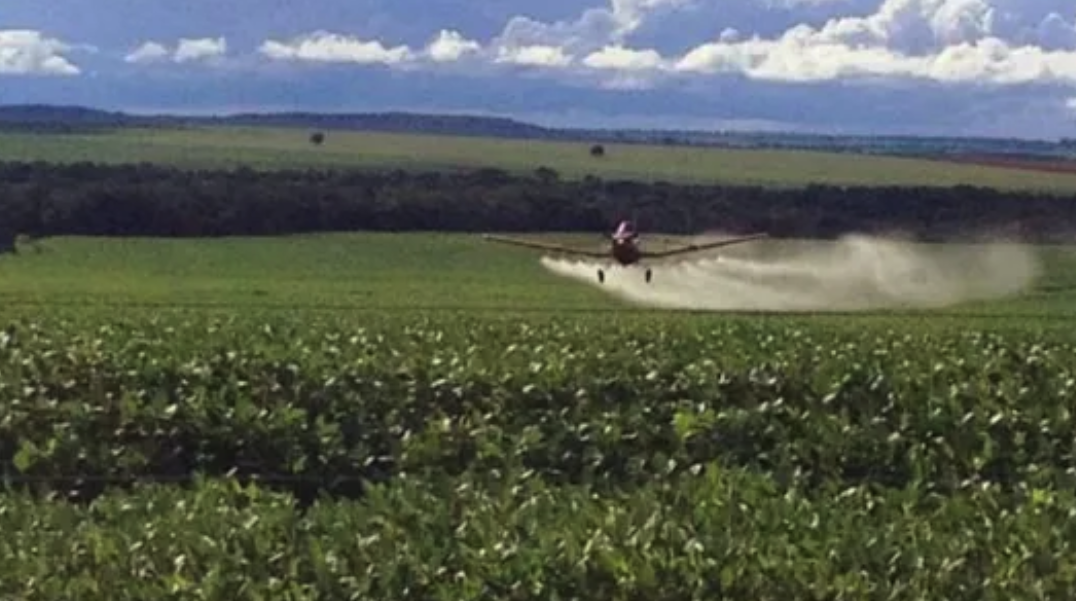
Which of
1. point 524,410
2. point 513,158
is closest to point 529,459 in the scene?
point 524,410

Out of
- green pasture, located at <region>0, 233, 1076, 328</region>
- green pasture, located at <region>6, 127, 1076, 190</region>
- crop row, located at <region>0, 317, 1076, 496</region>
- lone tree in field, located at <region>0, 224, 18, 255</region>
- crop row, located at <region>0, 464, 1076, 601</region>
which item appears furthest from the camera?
green pasture, located at <region>6, 127, 1076, 190</region>

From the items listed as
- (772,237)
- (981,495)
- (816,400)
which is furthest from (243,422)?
(772,237)

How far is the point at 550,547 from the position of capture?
10.5m

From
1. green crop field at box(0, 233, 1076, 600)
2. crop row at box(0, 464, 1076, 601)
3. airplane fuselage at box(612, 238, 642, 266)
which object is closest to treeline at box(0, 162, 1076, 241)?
airplane fuselage at box(612, 238, 642, 266)

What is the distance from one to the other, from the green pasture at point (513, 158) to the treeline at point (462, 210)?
2257cm

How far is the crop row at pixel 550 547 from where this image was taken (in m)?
10.1

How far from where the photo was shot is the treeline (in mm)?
68188

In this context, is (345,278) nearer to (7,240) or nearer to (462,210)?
(7,240)

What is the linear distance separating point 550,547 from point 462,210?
6229 centimetres

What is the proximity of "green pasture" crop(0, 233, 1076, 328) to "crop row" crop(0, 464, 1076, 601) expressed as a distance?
2918 centimetres

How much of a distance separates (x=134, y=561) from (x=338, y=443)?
7.21 m

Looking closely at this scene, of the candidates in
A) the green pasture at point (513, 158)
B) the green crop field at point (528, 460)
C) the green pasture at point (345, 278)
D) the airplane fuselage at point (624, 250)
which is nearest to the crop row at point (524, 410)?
the green crop field at point (528, 460)

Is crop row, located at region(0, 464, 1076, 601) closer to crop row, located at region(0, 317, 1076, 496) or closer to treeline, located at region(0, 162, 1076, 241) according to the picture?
crop row, located at region(0, 317, 1076, 496)

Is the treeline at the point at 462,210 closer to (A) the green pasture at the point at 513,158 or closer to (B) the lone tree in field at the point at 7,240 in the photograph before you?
(B) the lone tree in field at the point at 7,240
